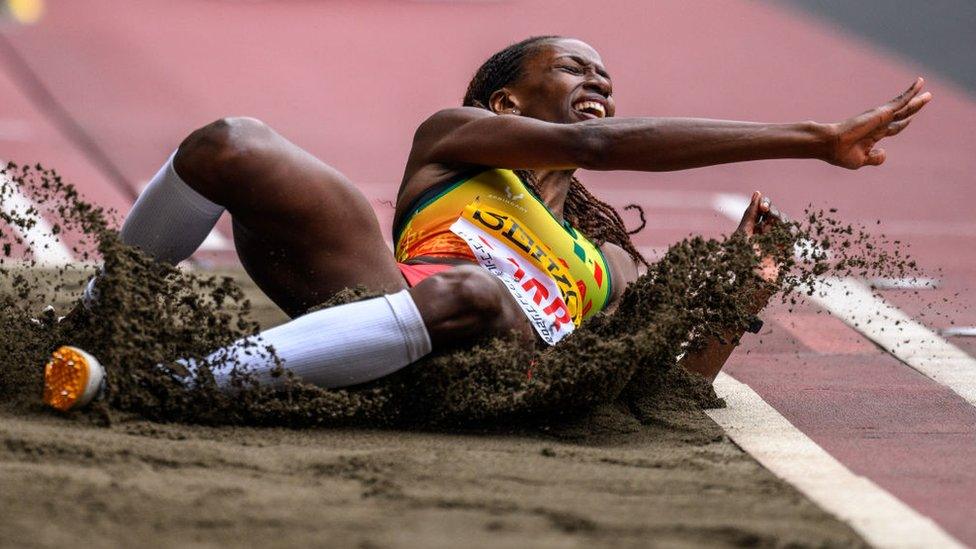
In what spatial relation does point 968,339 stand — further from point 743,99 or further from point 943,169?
point 743,99

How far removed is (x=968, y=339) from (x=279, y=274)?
278cm

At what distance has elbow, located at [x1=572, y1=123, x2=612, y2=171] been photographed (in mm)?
3262

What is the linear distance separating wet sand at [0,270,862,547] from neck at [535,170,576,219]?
0.92 m

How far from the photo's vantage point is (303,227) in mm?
3072

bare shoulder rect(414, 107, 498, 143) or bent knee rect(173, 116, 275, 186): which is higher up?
bare shoulder rect(414, 107, 498, 143)

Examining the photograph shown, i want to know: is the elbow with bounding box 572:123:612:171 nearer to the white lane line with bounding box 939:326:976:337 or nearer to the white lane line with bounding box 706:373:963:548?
the white lane line with bounding box 706:373:963:548

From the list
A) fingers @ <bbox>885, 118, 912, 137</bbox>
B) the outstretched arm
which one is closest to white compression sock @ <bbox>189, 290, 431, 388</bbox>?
the outstretched arm

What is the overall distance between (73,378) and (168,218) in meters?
0.51

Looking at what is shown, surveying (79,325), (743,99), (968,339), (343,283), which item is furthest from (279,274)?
(743,99)

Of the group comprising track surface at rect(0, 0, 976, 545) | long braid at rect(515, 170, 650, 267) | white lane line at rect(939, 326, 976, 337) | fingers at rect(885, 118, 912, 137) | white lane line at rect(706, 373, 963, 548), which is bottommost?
white lane line at rect(706, 373, 963, 548)

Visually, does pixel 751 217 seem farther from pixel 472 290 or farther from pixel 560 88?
pixel 472 290

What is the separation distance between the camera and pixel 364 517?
7.37 ft

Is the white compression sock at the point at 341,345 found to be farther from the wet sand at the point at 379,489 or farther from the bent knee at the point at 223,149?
the bent knee at the point at 223,149

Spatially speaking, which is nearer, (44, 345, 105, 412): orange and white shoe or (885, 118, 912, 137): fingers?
(44, 345, 105, 412): orange and white shoe
